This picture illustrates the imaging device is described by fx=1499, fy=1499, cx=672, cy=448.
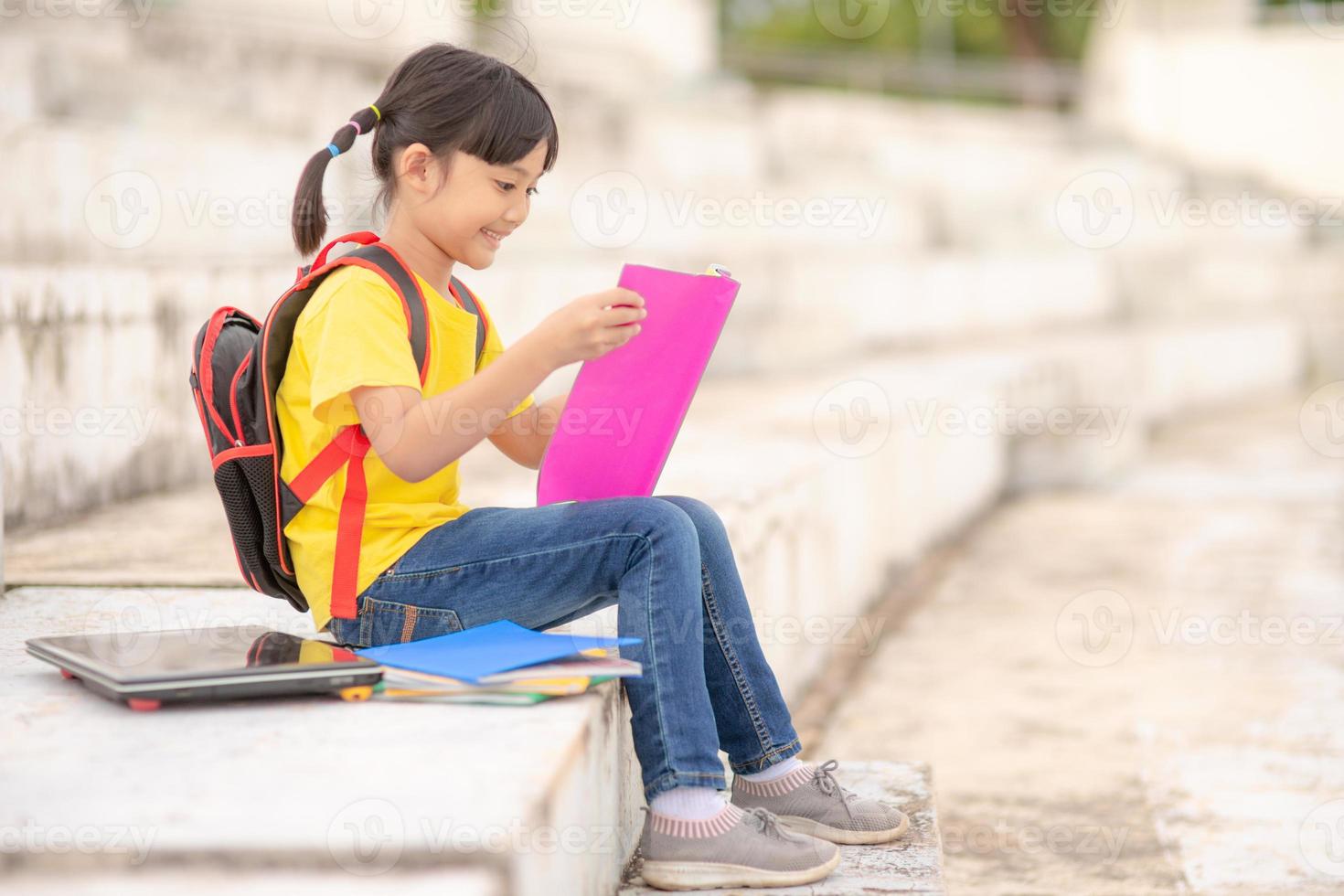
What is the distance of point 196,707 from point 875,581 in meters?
3.10

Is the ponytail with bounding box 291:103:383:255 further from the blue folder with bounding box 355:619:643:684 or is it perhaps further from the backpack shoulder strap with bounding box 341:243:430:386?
the blue folder with bounding box 355:619:643:684

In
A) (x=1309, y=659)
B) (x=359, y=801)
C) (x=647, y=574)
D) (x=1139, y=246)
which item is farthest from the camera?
(x=1139, y=246)

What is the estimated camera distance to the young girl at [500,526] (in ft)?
5.84

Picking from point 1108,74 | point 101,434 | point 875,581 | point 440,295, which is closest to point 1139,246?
point 1108,74

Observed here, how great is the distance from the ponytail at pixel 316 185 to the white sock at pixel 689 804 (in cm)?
84

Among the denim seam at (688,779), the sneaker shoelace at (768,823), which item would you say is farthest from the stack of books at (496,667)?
the sneaker shoelace at (768,823)

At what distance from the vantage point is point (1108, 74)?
17094mm

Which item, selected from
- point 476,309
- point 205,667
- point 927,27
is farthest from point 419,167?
point 927,27

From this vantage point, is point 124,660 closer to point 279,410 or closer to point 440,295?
point 279,410

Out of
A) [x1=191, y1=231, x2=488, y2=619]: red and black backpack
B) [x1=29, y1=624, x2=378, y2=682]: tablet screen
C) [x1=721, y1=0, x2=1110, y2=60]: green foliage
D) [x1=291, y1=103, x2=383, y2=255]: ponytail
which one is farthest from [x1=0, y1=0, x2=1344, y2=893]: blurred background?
[x1=721, y1=0, x2=1110, y2=60]: green foliage

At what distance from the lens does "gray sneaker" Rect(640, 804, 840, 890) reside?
69.5 inches

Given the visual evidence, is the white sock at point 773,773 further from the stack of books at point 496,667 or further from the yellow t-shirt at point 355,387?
the yellow t-shirt at point 355,387

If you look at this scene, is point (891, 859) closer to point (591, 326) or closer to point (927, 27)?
point (591, 326)

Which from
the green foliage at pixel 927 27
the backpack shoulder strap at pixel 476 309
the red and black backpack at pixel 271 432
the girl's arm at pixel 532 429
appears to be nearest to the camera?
the red and black backpack at pixel 271 432
